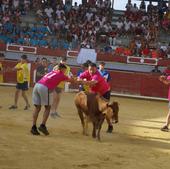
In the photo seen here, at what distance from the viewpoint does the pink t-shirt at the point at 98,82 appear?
8.91 metres

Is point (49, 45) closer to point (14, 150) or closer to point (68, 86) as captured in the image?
point (68, 86)

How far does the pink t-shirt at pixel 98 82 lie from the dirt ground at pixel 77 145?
0.83m

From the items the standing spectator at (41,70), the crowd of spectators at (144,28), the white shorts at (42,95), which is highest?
the crowd of spectators at (144,28)

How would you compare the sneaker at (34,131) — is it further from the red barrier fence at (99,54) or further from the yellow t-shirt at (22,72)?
the red barrier fence at (99,54)

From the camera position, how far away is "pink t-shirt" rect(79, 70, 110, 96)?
29.2ft

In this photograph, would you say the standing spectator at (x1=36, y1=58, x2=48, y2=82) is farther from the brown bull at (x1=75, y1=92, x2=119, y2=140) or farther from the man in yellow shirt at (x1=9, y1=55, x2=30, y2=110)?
the brown bull at (x1=75, y1=92, x2=119, y2=140)

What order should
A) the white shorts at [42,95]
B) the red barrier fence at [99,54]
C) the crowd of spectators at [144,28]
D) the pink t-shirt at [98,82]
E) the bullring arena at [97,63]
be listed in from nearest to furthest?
1. the bullring arena at [97,63]
2. the white shorts at [42,95]
3. the pink t-shirt at [98,82]
4. the red barrier fence at [99,54]
5. the crowd of spectators at [144,28]

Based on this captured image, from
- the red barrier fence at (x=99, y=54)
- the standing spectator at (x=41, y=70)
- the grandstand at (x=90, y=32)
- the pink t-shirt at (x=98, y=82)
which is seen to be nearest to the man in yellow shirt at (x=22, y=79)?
the pink t-shirt at (x=98, y=82)

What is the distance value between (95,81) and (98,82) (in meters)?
0.31

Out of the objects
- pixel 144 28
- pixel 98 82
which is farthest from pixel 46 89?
pixel 144 28

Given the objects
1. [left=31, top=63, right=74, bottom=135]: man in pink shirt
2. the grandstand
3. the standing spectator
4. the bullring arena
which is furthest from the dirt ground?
the grandstand

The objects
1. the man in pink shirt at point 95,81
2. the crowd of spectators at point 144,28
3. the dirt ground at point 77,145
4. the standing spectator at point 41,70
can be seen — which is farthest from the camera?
the crowd of spectators at point 144,28

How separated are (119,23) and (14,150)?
17146mm

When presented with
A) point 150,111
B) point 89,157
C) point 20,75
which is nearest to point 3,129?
point 89,157
